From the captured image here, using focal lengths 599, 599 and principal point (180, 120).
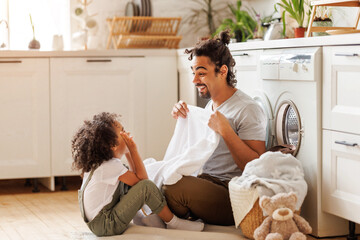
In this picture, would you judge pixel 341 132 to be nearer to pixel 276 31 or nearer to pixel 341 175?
pixel 341 175

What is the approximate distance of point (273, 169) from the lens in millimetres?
2479

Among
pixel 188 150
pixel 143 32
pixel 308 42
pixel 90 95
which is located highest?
pixel 143 32

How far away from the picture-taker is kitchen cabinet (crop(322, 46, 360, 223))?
2.30 meters

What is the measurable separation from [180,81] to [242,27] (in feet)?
1.82

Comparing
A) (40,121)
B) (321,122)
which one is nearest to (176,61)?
(40,121)

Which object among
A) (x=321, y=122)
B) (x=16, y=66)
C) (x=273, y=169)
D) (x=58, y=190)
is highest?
(x=16, y=66)

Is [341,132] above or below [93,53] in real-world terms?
below

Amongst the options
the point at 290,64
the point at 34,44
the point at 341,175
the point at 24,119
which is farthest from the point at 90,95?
the point at 341,175

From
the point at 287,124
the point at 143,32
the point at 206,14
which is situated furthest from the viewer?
the point at 206,14

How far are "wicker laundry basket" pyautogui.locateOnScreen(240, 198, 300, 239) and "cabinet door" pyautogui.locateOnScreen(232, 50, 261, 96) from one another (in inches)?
31.1

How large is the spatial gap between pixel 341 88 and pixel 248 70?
0.80 meters

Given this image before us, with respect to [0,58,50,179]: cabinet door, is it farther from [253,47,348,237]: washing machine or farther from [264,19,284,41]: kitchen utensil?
[253,47,348,237]: washing machine

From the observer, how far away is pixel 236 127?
2.77 meters

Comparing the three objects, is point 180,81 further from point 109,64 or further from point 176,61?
point 109,64
